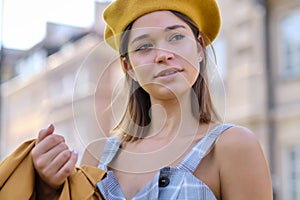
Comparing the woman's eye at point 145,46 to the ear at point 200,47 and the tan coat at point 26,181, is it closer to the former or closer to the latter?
the ear at point 200,47

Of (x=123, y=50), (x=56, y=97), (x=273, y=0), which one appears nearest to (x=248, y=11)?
(x=273, y=0)

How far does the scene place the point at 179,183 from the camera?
1068mm

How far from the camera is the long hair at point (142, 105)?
3.84 ft

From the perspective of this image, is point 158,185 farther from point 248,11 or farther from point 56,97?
point 56,97

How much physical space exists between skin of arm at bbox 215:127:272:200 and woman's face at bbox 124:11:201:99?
129 mm

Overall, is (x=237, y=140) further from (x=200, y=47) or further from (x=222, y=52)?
(x=222, y=52)

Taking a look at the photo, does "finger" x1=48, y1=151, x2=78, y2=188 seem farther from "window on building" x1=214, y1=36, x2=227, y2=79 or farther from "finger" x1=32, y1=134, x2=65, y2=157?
"window on building" x1=214, y1=36, x2=227, y2=79


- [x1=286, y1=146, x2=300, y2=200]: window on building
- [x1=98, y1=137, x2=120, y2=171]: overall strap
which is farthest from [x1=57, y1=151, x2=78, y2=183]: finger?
[x1=286, y1=146, x2=300, y2=200]: window on building

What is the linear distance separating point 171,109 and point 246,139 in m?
0.16

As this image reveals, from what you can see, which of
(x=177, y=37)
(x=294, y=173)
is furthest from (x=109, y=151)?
(x=294, y=173)

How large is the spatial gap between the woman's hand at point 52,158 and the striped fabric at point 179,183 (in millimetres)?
81

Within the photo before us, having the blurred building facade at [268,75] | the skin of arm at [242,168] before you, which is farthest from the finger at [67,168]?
the blurred building facade at [268,75]

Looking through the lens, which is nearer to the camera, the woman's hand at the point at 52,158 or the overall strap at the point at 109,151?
the woman's hand at the point at 52,158

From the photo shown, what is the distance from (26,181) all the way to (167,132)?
0.90ft
